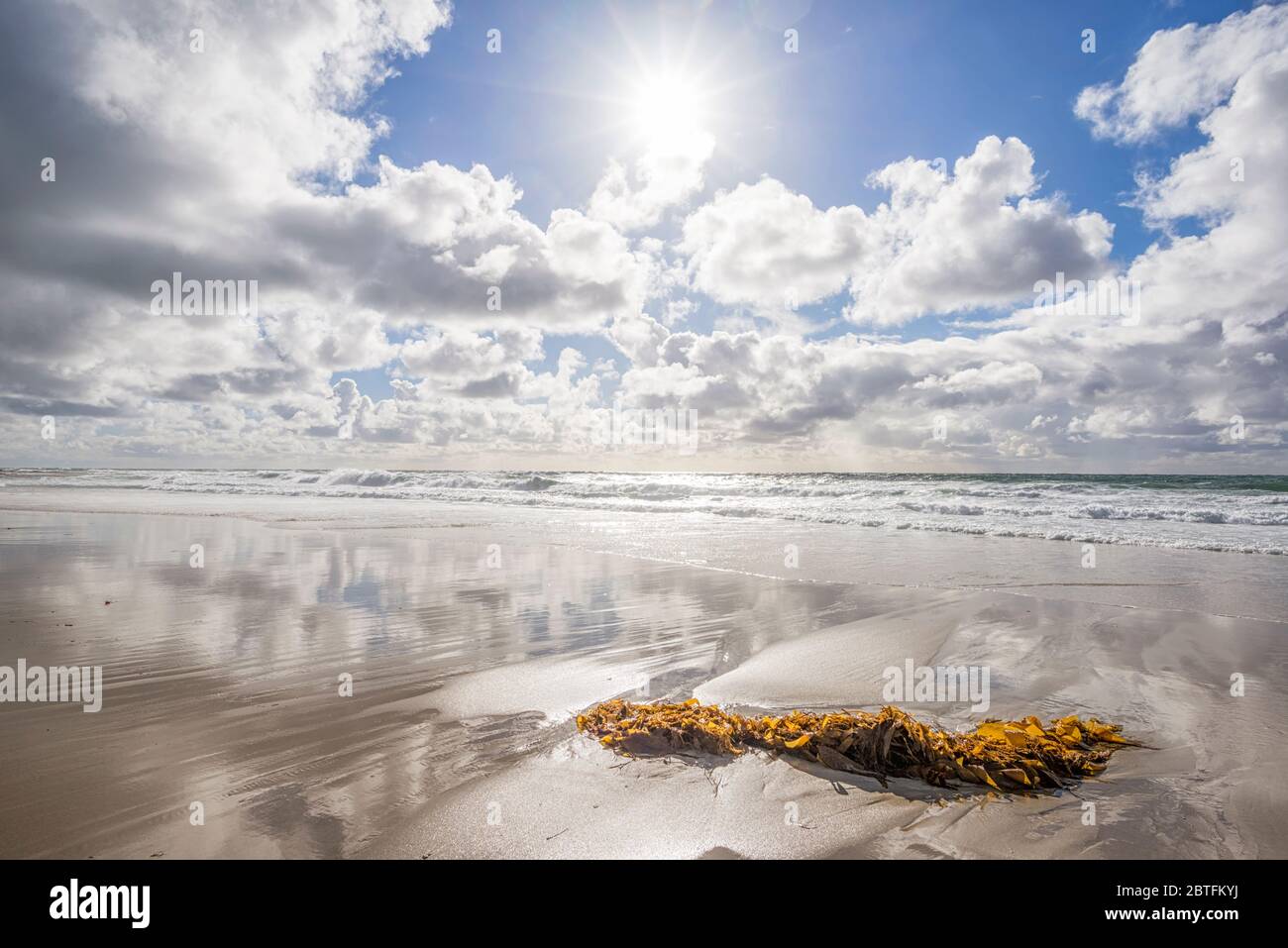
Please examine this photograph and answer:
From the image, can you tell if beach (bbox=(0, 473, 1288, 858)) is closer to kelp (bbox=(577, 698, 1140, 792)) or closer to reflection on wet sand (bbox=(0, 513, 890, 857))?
reflection on wet sand (bbox=(0, 513, 890, 857))

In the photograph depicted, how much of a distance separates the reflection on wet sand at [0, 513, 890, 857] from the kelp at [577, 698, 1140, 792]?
714 millimetres

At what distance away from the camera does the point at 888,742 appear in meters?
3.71

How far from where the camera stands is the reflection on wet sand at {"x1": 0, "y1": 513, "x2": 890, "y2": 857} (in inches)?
126

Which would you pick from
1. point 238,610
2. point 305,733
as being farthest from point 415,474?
point 305,733

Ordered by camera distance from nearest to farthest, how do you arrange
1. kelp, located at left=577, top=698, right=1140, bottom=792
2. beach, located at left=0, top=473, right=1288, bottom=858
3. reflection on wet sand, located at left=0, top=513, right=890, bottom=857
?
1. beach, located at left=0, top=473, right=1288, bottom=858
2. reflection on wet sand, located at left=0, top=513, right=890, bottom=857
3. kelp, located at left=577, top=698, right=1140, bottom=792

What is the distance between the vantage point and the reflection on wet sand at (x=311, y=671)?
321 cm

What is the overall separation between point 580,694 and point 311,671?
2.69 m

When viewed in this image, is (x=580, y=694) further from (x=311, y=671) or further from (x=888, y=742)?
(x=311, y=671)

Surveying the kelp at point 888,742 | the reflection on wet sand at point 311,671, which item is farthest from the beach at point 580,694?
the kelp at point 888,742

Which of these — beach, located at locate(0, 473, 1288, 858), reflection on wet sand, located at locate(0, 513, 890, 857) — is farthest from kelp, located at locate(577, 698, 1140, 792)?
reflection on wet sand, located at locate(0, 513, 890, 857)

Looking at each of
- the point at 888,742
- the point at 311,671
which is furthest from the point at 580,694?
the point at 311,671
